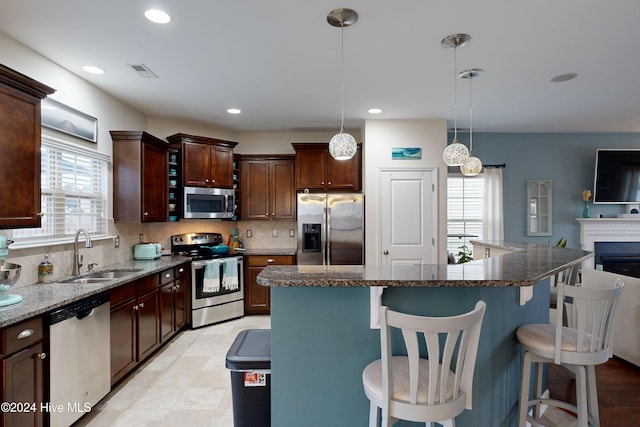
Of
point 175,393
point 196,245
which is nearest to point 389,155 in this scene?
point 196,245

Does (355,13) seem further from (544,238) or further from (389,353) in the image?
(544,238)

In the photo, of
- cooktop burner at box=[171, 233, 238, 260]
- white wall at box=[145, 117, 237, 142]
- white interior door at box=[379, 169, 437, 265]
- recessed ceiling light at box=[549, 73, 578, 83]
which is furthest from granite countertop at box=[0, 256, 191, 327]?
recessed ceiling light at box=[549, 73, 578, 83]

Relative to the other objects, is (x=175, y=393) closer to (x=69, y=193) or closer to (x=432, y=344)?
(x=69, y=193)

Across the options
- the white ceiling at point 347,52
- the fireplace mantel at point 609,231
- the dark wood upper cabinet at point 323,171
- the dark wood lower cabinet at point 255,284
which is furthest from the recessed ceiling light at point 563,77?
the dark wood lower cabinet at point 255,284

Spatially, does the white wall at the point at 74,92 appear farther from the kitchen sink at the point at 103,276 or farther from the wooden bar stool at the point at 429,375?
the wooden bar stool at the point at 429,375

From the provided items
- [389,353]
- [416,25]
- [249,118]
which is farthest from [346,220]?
[389,353]

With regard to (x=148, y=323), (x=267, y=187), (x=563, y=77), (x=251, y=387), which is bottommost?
(x=148, y=323)

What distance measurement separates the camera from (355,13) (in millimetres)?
2176

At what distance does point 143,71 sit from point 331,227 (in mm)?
2832

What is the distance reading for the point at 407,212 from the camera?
4.68 meters

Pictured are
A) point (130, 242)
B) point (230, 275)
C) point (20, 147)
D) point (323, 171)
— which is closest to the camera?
point (20, 147)

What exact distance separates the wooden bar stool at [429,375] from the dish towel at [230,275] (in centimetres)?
348

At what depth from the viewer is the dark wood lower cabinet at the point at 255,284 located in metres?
4.88

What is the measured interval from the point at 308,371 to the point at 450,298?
82 cm
